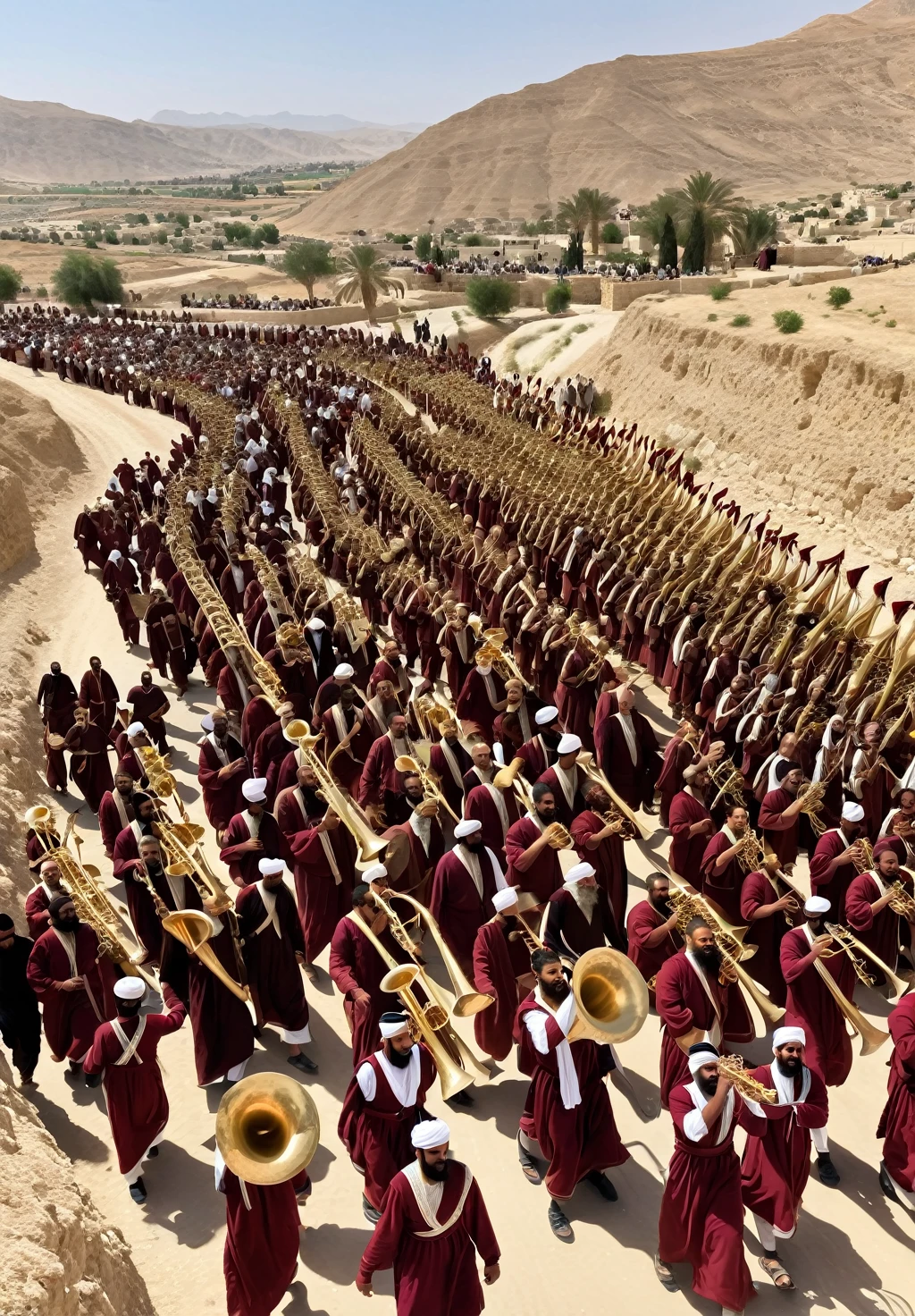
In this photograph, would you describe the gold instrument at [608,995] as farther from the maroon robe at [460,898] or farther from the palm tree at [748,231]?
the palm tree at [748,231]

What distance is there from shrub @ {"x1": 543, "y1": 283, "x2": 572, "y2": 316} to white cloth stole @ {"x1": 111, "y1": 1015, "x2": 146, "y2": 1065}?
35538mm

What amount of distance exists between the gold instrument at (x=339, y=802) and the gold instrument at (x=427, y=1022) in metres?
1.59

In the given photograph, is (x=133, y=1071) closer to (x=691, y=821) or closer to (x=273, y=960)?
(x=273, y=960)

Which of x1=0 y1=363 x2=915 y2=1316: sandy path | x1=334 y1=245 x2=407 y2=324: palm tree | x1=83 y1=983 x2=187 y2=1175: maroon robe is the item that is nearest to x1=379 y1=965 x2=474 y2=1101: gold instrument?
x1=0 y1=363 x2=915 y2=1316: sandy path

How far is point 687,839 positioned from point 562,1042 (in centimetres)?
240

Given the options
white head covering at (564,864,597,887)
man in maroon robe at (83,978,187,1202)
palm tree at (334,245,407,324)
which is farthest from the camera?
palm tree at (334,245,407,324)

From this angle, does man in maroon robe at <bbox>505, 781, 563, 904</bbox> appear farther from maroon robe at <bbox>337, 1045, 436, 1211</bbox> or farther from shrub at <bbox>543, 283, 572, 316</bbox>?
shrub at <bbox>543, 283, 572, 316</bbox>

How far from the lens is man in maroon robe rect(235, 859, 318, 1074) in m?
5.86

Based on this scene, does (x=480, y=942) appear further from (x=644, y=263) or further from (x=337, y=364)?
(x=644, y=263)

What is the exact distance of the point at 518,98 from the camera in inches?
4621

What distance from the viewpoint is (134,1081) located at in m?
5.06

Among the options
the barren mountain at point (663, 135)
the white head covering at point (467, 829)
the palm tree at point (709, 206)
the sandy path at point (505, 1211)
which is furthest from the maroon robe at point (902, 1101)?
the barren mountain at point (663, 135)

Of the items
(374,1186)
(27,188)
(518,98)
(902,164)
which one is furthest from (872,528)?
(27,188)

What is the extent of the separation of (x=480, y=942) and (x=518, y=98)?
130602 millimetres
